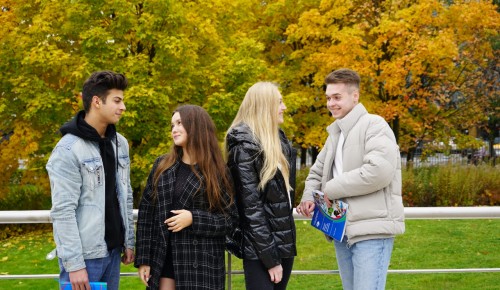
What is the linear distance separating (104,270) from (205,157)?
2.85 feet

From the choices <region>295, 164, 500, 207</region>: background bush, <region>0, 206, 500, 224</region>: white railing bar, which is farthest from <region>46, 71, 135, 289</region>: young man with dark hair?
<region>295, 164, 500, 207</region>: background bush

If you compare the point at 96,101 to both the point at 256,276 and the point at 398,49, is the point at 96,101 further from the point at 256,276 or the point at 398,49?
the point at 398,49

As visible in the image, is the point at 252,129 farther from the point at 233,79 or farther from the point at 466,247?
the point at 233,79

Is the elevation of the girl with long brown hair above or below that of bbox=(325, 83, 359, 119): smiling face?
below

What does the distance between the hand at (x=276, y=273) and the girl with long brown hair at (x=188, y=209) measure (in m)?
0.31

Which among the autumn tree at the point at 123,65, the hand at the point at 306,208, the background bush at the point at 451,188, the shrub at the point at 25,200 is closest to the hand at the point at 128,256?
the hand at the point at 306,208

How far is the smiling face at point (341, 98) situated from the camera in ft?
12.4

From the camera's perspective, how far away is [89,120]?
11.2 feet

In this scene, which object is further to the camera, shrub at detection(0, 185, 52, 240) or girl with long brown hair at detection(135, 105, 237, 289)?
shrub at detection(0, 185, 52, 240)

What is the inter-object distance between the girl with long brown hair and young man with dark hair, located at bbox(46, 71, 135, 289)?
0.17 metres

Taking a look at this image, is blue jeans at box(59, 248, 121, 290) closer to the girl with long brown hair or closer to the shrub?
the girl with long brown hair

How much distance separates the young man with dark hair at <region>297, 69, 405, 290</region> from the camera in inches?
139

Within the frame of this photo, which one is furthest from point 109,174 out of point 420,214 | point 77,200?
point 420,214

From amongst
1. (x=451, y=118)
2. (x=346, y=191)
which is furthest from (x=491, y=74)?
(x=346, y=191)
